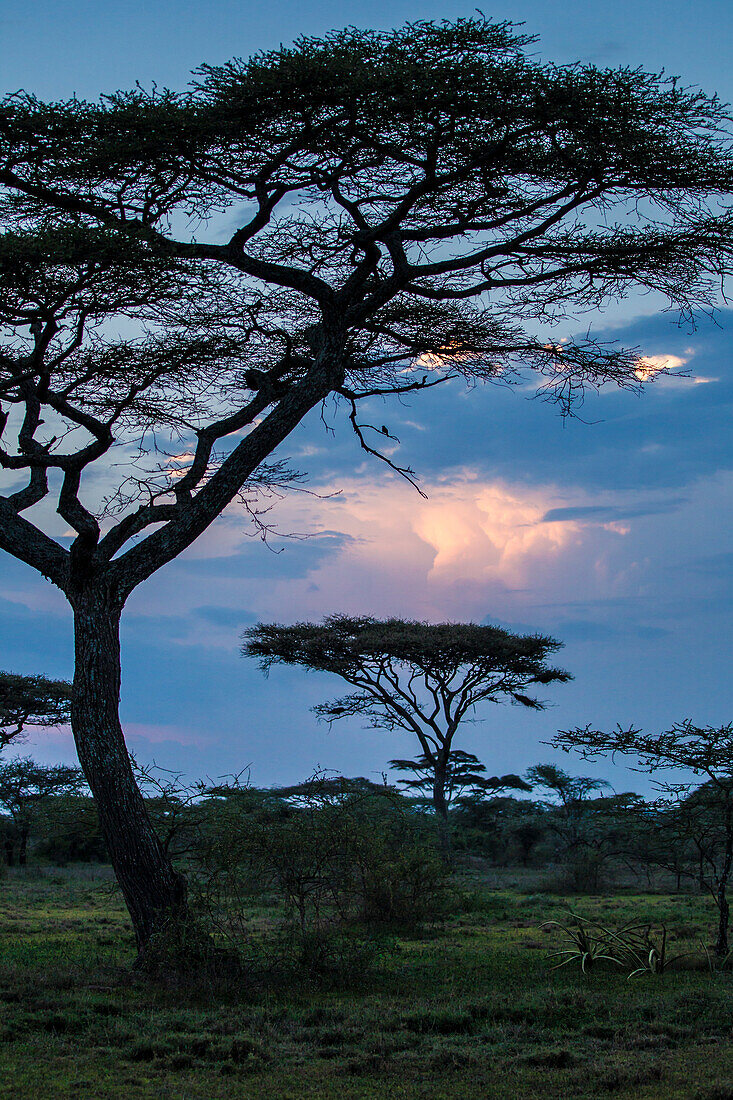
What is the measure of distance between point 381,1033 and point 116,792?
3.23 meters

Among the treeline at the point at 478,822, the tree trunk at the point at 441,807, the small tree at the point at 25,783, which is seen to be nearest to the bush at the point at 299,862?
the treeline at the point at 478,822

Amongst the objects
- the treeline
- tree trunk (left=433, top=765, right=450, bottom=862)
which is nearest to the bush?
the treeline

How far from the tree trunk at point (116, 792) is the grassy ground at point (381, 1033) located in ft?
2.10

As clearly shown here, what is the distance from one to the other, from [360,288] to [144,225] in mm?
2395

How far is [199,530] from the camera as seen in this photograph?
966 cm

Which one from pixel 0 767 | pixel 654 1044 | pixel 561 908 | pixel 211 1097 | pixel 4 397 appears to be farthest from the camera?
pixel 0 767

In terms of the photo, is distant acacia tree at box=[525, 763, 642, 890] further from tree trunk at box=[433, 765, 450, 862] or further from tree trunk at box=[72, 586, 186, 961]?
tree trunk at box=[72, 586, 186, 961]

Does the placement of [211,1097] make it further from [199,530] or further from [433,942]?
[433,942]

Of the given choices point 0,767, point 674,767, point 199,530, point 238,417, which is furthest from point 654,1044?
point 0,767

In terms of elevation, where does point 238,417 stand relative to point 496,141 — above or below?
below

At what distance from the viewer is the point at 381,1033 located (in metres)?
6.88

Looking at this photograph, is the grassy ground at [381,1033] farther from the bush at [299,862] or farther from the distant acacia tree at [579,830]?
the distant acacia tree at [579,830]

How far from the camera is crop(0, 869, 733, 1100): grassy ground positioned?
570 centimetres

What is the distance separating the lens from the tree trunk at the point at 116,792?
8.76 meters
